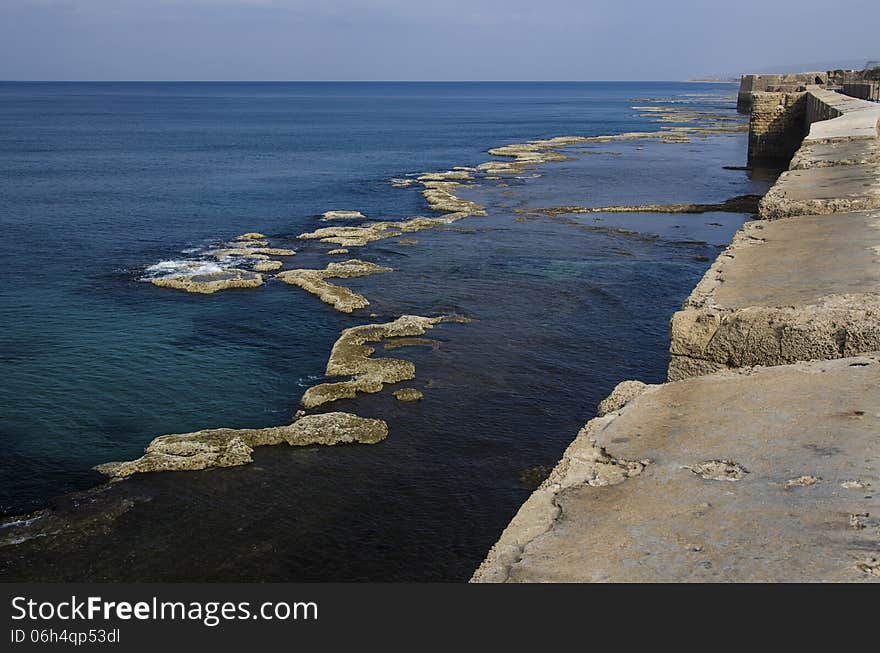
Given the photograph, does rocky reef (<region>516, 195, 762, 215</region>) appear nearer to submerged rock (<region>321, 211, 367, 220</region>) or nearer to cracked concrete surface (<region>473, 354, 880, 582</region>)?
submerged rock (<region>321, 211, 367, 220</region>)

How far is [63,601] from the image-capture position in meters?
4.78

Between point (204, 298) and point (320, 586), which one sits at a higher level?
point (320, 586)

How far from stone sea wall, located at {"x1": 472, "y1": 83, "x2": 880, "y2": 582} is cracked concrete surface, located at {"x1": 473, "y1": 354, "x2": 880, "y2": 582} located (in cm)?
1

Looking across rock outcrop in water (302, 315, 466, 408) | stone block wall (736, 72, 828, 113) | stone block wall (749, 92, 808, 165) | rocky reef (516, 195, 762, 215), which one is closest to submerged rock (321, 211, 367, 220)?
rocky reef (516, 195, 762, 215)

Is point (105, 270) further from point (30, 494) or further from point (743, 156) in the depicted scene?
point (743, 156)

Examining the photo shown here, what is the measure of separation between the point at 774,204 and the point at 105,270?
1958 cm

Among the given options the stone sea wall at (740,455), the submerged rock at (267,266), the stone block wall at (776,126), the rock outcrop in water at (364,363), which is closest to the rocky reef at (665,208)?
the submerged rock at (267,266)

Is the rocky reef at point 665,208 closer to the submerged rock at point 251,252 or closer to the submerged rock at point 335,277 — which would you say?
the submerged rock at point 251,252

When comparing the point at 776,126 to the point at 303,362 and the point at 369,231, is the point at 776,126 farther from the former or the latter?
the point at 303,362

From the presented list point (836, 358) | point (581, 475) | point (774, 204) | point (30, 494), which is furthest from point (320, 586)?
point (774, 204)

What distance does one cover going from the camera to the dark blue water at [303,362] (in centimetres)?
1115

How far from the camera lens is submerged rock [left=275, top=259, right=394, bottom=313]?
70.1 feet

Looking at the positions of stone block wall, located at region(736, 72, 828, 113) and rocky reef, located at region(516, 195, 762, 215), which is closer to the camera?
rocky reef, located at region(516, 195, 762, 215)

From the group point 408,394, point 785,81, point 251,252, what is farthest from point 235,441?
point 785,81
